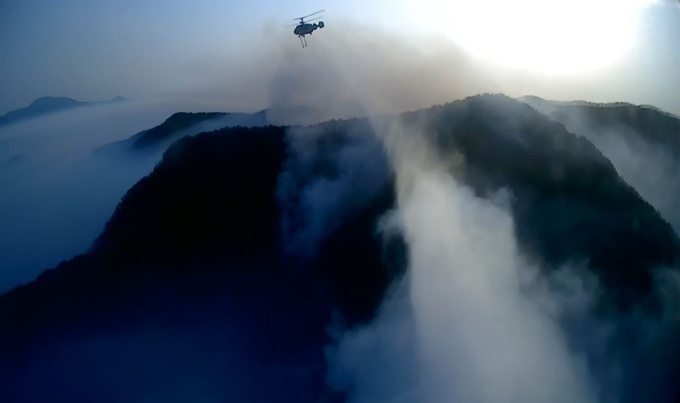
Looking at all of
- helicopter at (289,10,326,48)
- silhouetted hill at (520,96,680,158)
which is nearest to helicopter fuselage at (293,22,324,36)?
helicopter at (289,10,326,48)

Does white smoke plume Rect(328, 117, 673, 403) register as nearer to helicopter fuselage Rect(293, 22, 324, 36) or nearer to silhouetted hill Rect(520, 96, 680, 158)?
silhouetted hill Rect(520, 96, 680, 158)

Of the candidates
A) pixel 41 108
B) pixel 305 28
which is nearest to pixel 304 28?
pixel 305 28

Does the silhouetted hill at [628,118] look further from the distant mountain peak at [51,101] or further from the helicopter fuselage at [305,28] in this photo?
the distant mountain peak at [51,101]

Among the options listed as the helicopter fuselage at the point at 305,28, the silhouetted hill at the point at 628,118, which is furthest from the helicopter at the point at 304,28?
the silhouetted hill at the point at 628,118

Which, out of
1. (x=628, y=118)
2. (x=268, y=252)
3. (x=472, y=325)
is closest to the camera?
(x=472, y=325)

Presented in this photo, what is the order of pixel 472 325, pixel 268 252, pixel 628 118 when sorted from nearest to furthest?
pixel 472 325, pixel 268 252, pixel 628 118

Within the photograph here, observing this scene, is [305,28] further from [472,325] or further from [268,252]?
[472,325]
